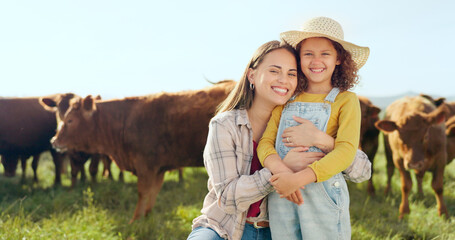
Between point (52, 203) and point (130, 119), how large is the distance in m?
1.91

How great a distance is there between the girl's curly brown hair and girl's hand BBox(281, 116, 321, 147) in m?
0.32

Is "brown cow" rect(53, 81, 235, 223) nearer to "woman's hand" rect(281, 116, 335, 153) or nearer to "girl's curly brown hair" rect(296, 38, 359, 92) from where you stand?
"girl's curly brown hair" rect(296, 38, 359, 92)

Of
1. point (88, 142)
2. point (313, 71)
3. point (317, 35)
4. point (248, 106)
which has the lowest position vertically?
point (88, 142)

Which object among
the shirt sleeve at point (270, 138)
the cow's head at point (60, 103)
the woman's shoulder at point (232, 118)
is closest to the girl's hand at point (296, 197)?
the shirt sleeve at point (270, 138)

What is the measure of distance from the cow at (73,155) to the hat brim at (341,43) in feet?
17.7

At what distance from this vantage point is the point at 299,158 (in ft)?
7.06

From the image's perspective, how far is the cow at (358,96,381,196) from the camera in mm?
6469

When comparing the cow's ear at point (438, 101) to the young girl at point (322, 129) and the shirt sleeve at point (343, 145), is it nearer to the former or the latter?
the young girl at point (322, 129)

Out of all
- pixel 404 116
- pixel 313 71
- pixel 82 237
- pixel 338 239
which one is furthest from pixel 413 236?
pixel 82 237

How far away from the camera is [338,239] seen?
211cm

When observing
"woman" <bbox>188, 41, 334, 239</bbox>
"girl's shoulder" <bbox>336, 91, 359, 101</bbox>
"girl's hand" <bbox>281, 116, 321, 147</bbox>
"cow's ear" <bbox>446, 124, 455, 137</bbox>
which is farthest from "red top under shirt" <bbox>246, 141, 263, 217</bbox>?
"cow's ear" <bbox>446, 124, 455, 137</bbox>

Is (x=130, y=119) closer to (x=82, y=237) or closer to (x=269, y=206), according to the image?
(x=82, y=237)

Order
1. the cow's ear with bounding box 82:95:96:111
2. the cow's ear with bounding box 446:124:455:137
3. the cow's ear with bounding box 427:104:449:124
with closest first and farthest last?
1. the cow's ear with bounding box 427:104:449:124
2. the cow's ear with bounding box 82:95:96:111
3. the cow's ear with bounding box 446:124:455:137

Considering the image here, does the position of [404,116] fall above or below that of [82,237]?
above
